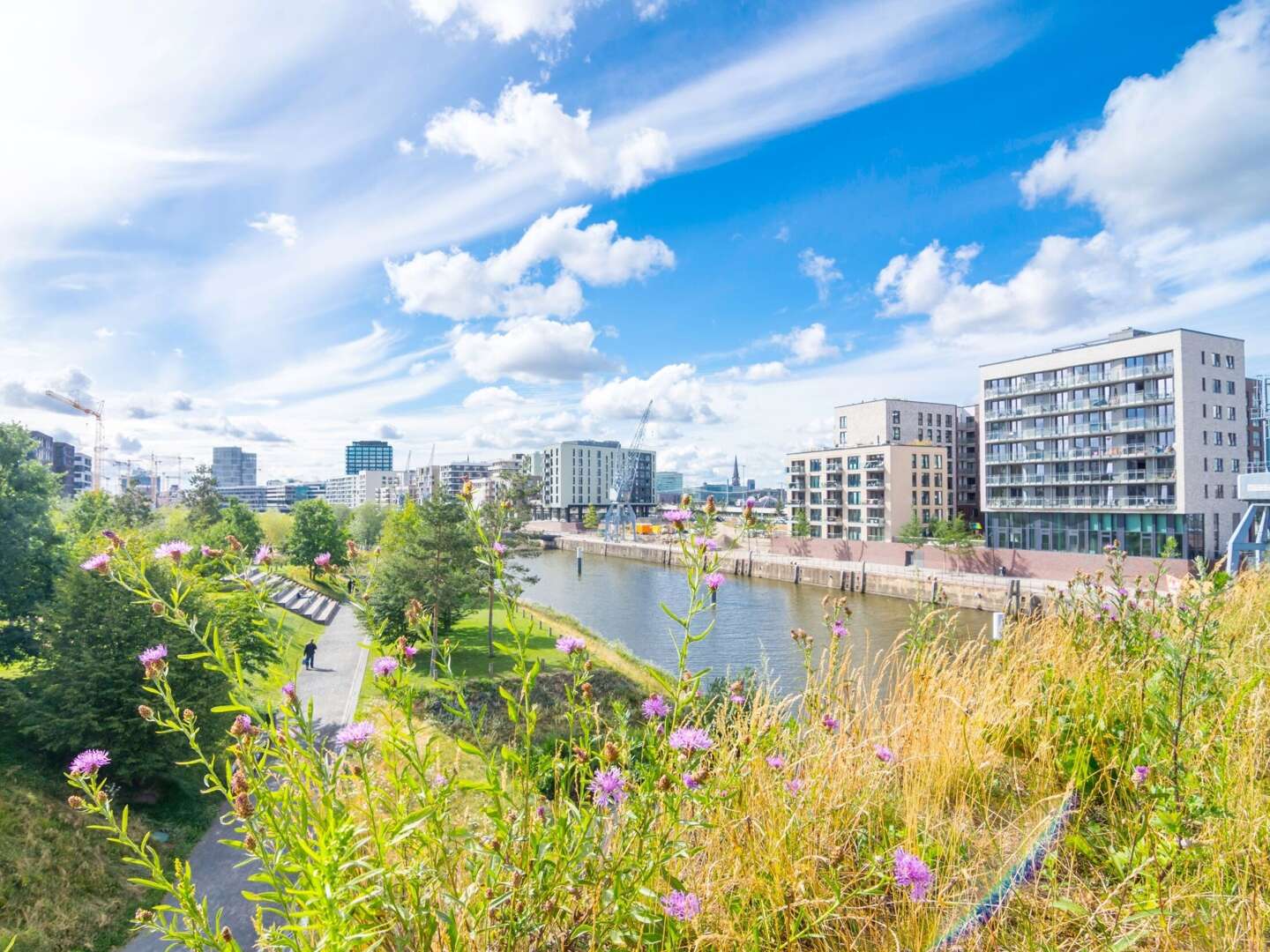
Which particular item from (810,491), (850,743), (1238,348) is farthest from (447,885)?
(810,491)

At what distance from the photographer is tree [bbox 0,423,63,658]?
16.5 metres

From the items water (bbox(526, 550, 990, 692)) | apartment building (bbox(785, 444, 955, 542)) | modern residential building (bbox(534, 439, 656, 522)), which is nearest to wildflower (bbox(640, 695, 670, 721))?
water (bbox(526, 550, 990, 692))

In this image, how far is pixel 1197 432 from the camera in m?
40.2

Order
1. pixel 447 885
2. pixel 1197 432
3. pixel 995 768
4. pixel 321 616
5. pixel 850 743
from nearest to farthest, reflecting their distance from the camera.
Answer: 1. pixel 447 885
2. pixel 850 743
3. pixel 995 768
4. pixel 321 616
5. pixel 1197 432

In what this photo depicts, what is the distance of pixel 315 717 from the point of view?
17141mm

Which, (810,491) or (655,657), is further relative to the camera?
(810,491)

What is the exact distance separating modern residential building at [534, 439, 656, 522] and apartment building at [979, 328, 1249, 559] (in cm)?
9017

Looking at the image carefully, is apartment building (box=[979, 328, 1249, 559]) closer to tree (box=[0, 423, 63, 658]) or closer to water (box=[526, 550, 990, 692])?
water (box=[526, 550, 990, 692])

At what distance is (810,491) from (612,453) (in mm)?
86150

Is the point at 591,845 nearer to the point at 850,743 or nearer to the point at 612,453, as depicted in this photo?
the point at 850,743

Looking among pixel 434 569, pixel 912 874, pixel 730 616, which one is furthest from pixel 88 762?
pixel 730 616

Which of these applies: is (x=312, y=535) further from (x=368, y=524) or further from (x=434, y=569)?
(x=434, y=569)

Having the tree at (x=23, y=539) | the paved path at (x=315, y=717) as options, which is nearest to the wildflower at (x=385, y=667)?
the paved path at (x=315, y=717)

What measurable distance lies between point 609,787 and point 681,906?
1.24ft
